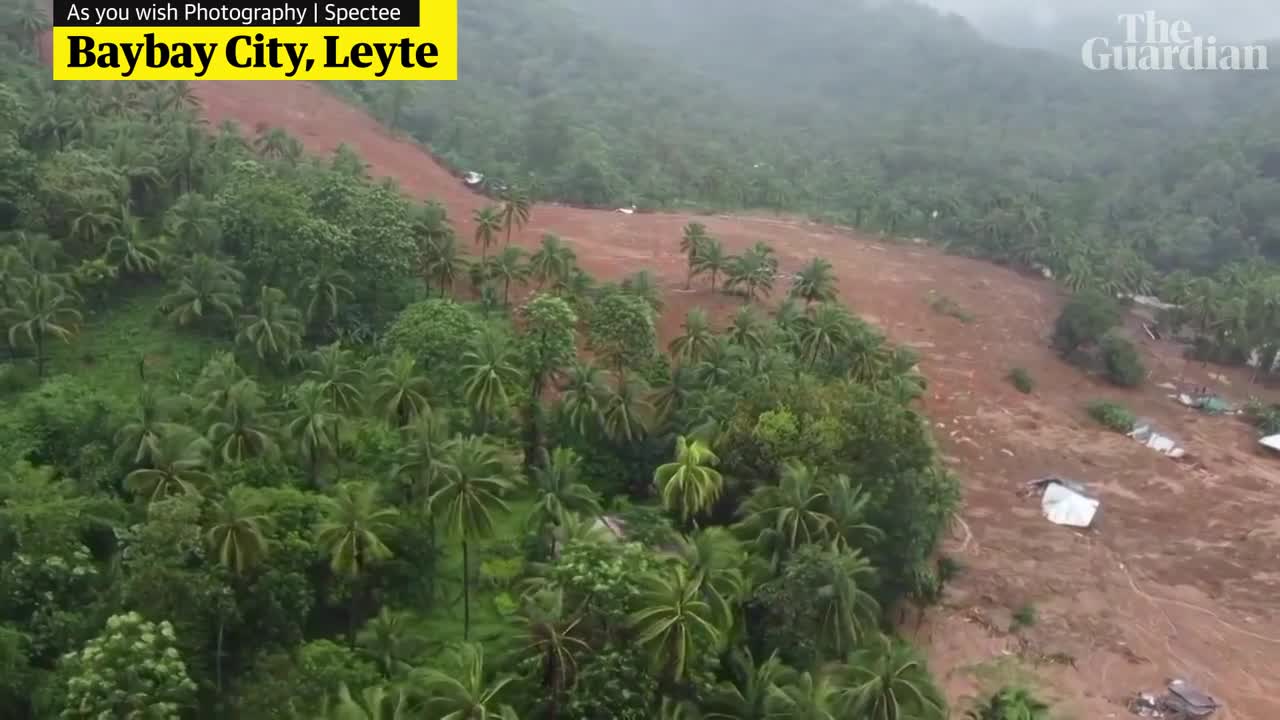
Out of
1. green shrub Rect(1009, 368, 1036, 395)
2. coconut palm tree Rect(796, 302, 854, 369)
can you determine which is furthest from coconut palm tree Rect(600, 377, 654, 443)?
green shrub Rect(1009, 368, 1036, 395)

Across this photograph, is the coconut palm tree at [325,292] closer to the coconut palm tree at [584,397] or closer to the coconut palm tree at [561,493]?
the coconut palm tree at [584,397]

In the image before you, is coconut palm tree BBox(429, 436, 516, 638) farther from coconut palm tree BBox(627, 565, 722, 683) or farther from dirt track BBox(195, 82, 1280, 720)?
dirt track BBox(195, 82, 1280, 720)

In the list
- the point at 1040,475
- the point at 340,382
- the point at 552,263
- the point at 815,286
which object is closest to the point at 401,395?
the point at 340,382

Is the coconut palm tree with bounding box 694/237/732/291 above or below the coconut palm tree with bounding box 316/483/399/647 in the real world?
above

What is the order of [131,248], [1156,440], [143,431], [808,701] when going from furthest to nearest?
1. [1156,440]
2. [131,248]
3. [143,431]
4. [808,701]

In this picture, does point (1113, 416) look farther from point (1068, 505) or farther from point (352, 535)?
point (352, 535)

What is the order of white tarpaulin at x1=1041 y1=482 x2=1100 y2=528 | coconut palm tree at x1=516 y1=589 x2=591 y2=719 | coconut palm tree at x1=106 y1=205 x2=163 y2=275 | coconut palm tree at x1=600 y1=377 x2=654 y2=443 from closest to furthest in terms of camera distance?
1. coconut palm tree at x1=516 y1=589 x2=591 y2=719
2. coconut palm tree at x1=600 y1=377 x2=654 y2=443
3. white tarpaulin at x1=1041 y1=482 x2=1100 y2=528
4. coconut palm tree at x1=106 y1=205 x2=163 y2=275
